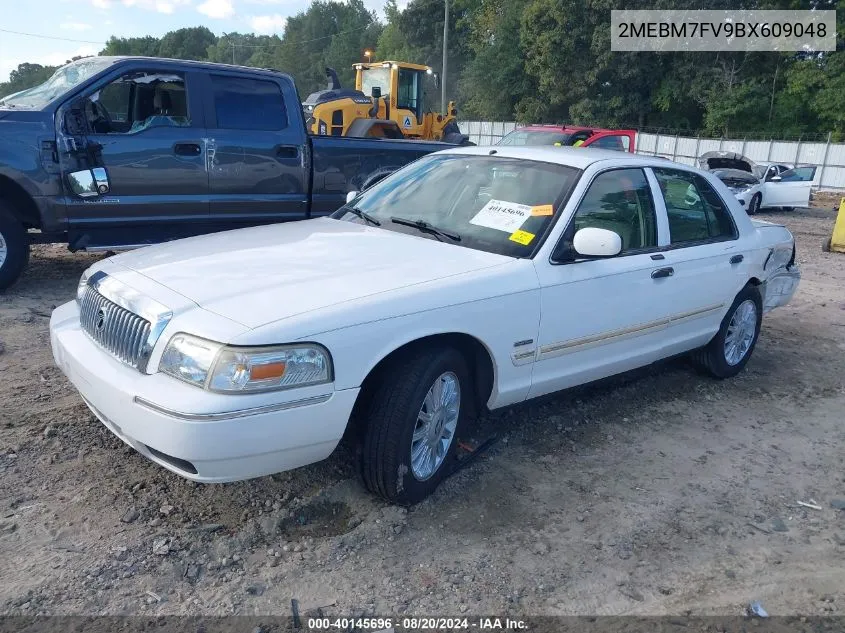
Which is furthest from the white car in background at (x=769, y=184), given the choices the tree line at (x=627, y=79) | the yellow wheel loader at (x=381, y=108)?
the tree line at (x=627, y=79)

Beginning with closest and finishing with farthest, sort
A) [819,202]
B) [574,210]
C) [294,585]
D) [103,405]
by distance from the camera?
1. [294,585]
2. [103,405]
3. [574,210]
4. [819,202]

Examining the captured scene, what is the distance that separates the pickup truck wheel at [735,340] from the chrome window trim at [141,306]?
12.6 feet

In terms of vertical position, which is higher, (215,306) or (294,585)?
(215,306)

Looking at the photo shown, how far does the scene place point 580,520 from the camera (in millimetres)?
3379

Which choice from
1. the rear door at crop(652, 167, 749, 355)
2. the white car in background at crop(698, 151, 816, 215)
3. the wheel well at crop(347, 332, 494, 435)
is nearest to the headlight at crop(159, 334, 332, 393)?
the wheel well at crop(347, 332, 494, 435)

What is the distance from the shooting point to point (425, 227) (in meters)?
4.02

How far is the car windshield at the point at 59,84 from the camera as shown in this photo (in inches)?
247

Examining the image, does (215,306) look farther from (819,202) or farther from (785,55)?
(785,55)

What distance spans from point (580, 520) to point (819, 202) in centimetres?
2310

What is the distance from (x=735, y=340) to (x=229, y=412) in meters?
4.08

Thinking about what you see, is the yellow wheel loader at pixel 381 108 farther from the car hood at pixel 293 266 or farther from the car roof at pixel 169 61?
the car hood at pixel 293 266

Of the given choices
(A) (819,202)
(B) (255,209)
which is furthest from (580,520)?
(A) (819,202)

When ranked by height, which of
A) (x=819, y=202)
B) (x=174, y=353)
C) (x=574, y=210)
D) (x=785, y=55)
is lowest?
(x=819, y=202)

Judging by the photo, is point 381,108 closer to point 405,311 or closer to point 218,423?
point 405,311
